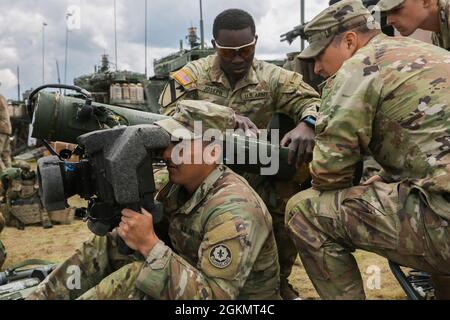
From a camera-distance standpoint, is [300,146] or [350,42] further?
[300,146]

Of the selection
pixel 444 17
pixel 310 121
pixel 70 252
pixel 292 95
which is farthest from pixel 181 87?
pixel 70 252

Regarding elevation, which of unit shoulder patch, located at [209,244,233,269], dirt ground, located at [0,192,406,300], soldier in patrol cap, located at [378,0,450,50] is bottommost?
dirt ground, located at [0,192,406,300]

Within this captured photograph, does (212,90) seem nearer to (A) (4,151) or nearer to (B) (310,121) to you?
(B) (310,121)

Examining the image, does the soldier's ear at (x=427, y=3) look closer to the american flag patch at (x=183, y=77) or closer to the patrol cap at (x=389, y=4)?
the patrol cap at (x=389, y=4)

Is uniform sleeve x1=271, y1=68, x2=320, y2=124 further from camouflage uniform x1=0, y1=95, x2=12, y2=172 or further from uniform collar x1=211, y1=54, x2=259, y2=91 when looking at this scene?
camouflage uniform x1=0, y1=95, x2=12, y2=172

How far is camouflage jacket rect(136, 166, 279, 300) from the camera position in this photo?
Answer: 1.96m

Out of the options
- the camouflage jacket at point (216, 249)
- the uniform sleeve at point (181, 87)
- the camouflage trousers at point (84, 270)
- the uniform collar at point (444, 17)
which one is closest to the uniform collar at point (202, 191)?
the camouflage jacket at point (216, 249)

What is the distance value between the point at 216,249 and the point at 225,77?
182 centimetres

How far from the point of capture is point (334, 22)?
2.40 metres

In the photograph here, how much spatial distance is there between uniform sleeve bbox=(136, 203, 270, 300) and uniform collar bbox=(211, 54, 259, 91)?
64.1 inches

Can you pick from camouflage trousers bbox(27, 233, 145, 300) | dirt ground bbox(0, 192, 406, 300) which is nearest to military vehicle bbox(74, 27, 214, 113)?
dirt ground bbox(0, 192, 406, 300)

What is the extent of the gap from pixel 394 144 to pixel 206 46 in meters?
18.2
